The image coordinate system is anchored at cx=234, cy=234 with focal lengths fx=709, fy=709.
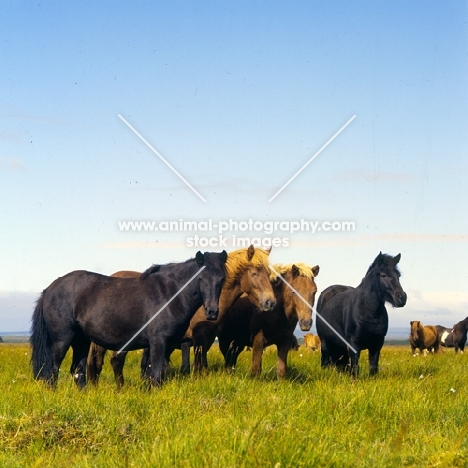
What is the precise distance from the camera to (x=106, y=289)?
37.7 feet

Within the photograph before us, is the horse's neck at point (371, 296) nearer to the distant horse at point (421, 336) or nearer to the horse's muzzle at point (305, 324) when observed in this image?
the horse's muzzle at point (305, 324)

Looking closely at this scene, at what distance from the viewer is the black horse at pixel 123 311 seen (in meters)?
10.7

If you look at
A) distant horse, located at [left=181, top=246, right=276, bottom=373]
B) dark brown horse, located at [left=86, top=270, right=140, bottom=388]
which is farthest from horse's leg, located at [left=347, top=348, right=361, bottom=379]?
dark brown horse, located at [left=86, top=270, right=140, bottom=388]

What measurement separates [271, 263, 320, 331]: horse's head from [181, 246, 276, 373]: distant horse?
0.54 m

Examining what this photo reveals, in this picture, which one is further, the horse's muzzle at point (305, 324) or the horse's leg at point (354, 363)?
the horse's leg at point (354, 363)

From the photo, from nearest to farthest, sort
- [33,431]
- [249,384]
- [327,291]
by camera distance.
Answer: [33,431] < [249,384] < [327,291]

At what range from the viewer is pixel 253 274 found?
11.7 metres

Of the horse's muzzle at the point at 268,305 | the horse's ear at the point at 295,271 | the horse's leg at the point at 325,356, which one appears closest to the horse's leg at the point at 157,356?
the horse's muzzle at the point at 268,305

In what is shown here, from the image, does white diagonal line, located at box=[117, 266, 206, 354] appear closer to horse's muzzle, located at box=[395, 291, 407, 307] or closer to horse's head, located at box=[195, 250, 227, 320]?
horse's head, located at box=[195, 250, 227, 320]

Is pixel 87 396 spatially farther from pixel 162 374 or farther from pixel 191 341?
pixel 191 341

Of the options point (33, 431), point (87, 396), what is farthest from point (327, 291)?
point (33, 431)

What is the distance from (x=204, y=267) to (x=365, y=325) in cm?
358

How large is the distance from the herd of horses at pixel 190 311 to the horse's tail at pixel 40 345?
0.02 meters

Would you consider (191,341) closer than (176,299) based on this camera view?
No
